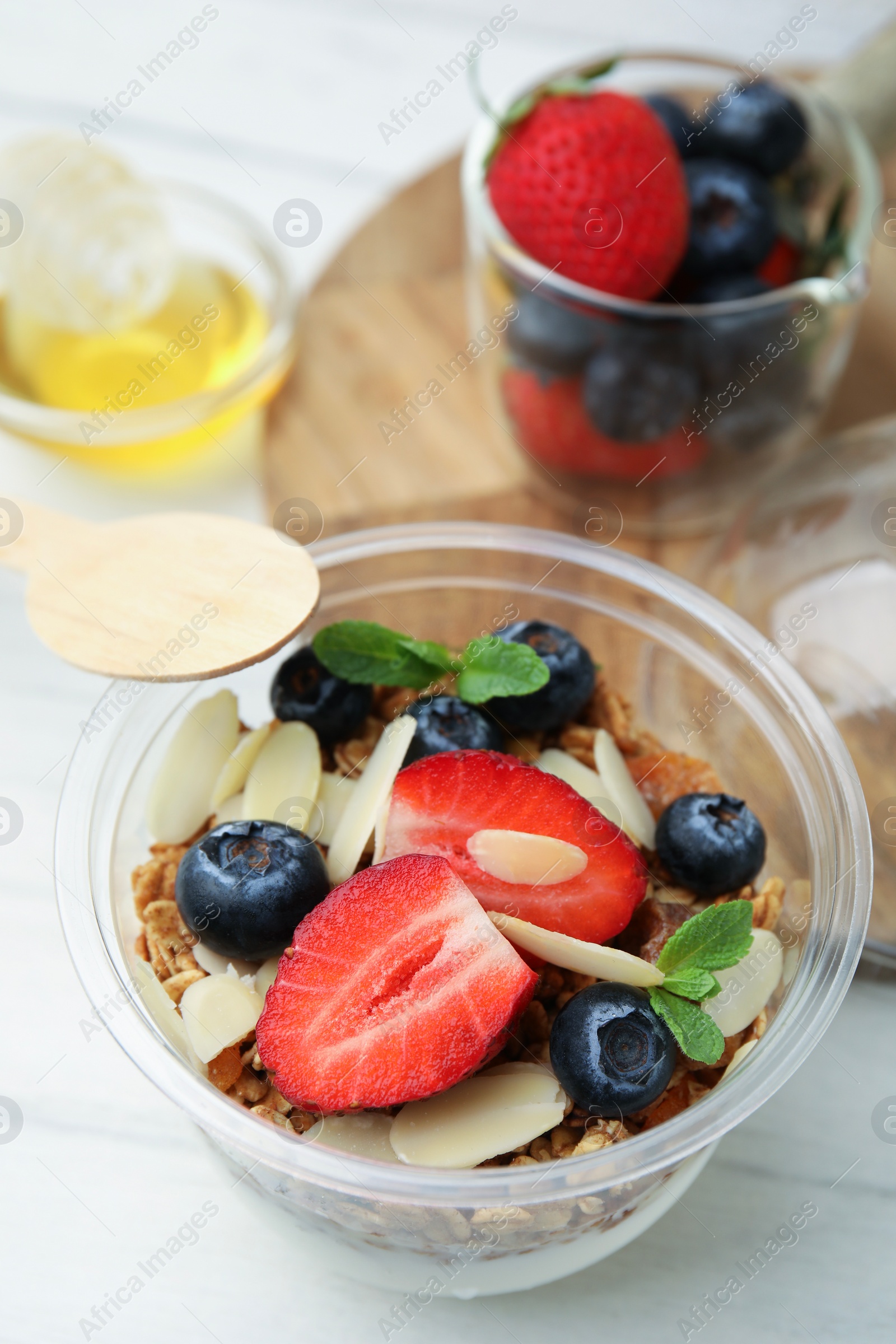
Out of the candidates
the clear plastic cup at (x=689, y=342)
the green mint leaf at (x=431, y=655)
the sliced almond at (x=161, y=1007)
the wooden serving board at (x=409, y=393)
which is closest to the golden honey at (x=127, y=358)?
the wooden serving board at (x=409, y=393)

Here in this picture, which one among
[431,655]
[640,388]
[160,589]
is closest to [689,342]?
[640,388]

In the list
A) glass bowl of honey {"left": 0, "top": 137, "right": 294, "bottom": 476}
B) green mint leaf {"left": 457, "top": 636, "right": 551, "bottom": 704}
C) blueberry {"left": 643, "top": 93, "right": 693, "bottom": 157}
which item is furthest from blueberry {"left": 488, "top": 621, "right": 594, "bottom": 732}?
blueberry {"left": 643, "top": 93, "right": 693, "bottom": 157}

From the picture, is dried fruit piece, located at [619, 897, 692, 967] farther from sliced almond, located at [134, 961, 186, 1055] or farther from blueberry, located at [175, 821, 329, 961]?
sliced almond, located at [134, 961, 186, 1055]

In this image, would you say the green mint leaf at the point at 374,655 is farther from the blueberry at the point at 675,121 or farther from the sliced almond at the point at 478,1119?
the blueberry at the point at 675,121

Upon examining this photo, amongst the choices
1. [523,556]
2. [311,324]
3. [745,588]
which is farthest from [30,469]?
[745,588]

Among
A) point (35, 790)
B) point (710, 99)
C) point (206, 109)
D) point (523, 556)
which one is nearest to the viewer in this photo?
point (523, 556)

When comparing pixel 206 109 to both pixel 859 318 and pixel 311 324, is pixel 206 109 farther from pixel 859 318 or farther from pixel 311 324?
pixel 859 318
